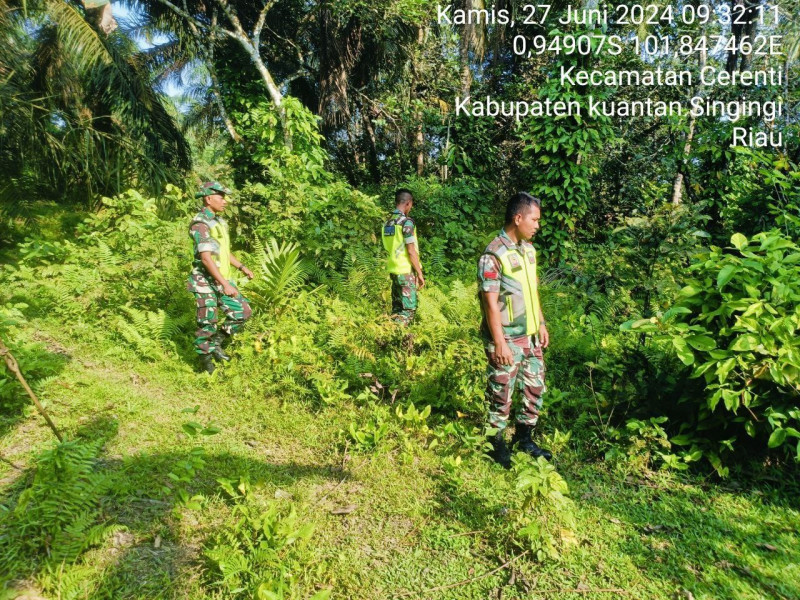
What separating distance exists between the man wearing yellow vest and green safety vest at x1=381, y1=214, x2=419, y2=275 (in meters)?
2.09

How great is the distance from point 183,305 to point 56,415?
7.65 feet

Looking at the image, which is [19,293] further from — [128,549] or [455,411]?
[455,411]

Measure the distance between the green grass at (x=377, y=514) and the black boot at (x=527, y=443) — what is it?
5.7 inches

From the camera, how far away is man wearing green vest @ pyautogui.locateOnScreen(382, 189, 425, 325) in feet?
17.4

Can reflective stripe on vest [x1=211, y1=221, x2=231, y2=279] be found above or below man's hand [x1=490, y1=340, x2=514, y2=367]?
above

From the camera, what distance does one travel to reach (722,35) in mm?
10406

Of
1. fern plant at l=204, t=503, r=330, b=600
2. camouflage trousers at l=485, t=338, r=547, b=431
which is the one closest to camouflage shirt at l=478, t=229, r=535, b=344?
camouflage trousers at l=485, t=338, r=547, b=431

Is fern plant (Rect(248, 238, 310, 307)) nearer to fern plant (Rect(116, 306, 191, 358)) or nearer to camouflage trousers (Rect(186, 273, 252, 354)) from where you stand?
camouflage trousers (Rect(186, 273, 252, 354))

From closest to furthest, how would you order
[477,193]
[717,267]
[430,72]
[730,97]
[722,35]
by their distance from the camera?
[717,267]
[730,97]
[477,193]
[722,35]
[430,72]

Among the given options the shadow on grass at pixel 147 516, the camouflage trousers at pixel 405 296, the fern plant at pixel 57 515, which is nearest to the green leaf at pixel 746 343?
the shadow on grass at pixel 147 516

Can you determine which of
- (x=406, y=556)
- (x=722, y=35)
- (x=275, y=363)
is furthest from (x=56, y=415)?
(x=722, y=35)

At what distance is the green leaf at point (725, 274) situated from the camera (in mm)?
2955

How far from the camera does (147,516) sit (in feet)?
9.24

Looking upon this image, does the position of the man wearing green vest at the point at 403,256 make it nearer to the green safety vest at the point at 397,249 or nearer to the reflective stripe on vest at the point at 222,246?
the green safety vest at the point at 397,249
